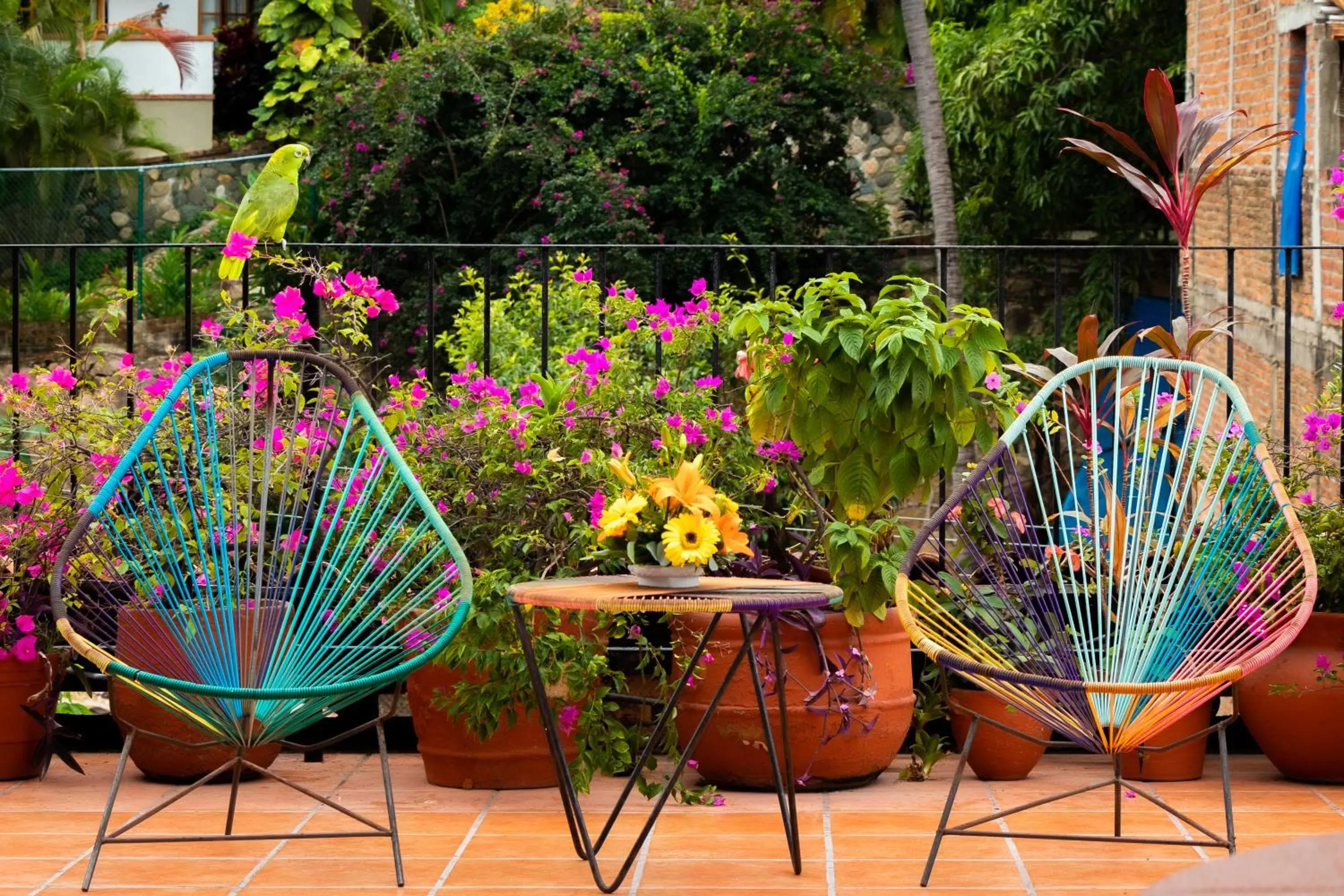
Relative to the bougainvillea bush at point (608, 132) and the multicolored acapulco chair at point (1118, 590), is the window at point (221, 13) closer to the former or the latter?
the bougainvillea bush at point (608, 132)

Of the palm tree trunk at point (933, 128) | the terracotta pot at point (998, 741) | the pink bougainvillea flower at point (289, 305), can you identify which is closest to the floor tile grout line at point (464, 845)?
the terracotta pot at point (998, 741)

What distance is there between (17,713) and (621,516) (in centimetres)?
165

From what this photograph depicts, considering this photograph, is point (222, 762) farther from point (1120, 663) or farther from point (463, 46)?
point (463, 46)

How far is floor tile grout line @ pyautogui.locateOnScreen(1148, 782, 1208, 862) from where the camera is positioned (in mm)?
3057

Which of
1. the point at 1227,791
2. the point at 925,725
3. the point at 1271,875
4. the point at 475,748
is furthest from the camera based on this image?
the point at 925,725

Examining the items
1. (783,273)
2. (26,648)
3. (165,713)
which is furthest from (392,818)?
(783,273)

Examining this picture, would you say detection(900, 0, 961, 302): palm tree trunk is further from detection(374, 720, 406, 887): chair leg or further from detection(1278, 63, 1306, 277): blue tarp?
detection(374, 720, 406, 887): chair leg

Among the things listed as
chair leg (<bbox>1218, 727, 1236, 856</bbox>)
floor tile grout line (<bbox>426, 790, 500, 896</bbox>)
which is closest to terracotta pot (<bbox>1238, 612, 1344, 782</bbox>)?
chair leg (<bbox>1218, 727, 1236, 856</bbox>)

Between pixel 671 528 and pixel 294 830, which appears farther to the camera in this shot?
pixel 294 830

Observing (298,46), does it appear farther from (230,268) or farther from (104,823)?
(104,823)

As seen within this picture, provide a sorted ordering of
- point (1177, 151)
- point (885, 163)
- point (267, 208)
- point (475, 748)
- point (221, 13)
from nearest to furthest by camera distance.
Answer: point (475, 748), point (267, 208), point (1177, 151), point (885, 163), point (221, 13)

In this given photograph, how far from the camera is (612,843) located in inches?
125

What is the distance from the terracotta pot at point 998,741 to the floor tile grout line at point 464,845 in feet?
3.45

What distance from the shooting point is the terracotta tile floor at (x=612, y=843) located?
2898 mm
